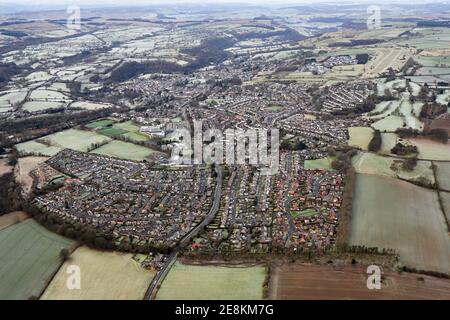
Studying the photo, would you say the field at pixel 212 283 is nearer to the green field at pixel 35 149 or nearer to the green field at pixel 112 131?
the green field at pixel 35 149

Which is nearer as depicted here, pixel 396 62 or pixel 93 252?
pixel 93 252

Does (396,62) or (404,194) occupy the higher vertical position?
(396,62)

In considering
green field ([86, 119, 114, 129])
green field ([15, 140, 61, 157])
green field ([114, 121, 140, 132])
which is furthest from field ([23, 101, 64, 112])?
green field ([15, 140, 61, 157])

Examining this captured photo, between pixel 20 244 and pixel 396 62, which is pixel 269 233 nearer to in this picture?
pixel 20 244

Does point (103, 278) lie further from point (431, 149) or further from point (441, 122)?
point (441, 122)

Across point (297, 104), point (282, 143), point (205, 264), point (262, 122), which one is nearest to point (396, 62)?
point (297, 104)

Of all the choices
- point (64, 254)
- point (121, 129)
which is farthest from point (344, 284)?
point (121, 129)
